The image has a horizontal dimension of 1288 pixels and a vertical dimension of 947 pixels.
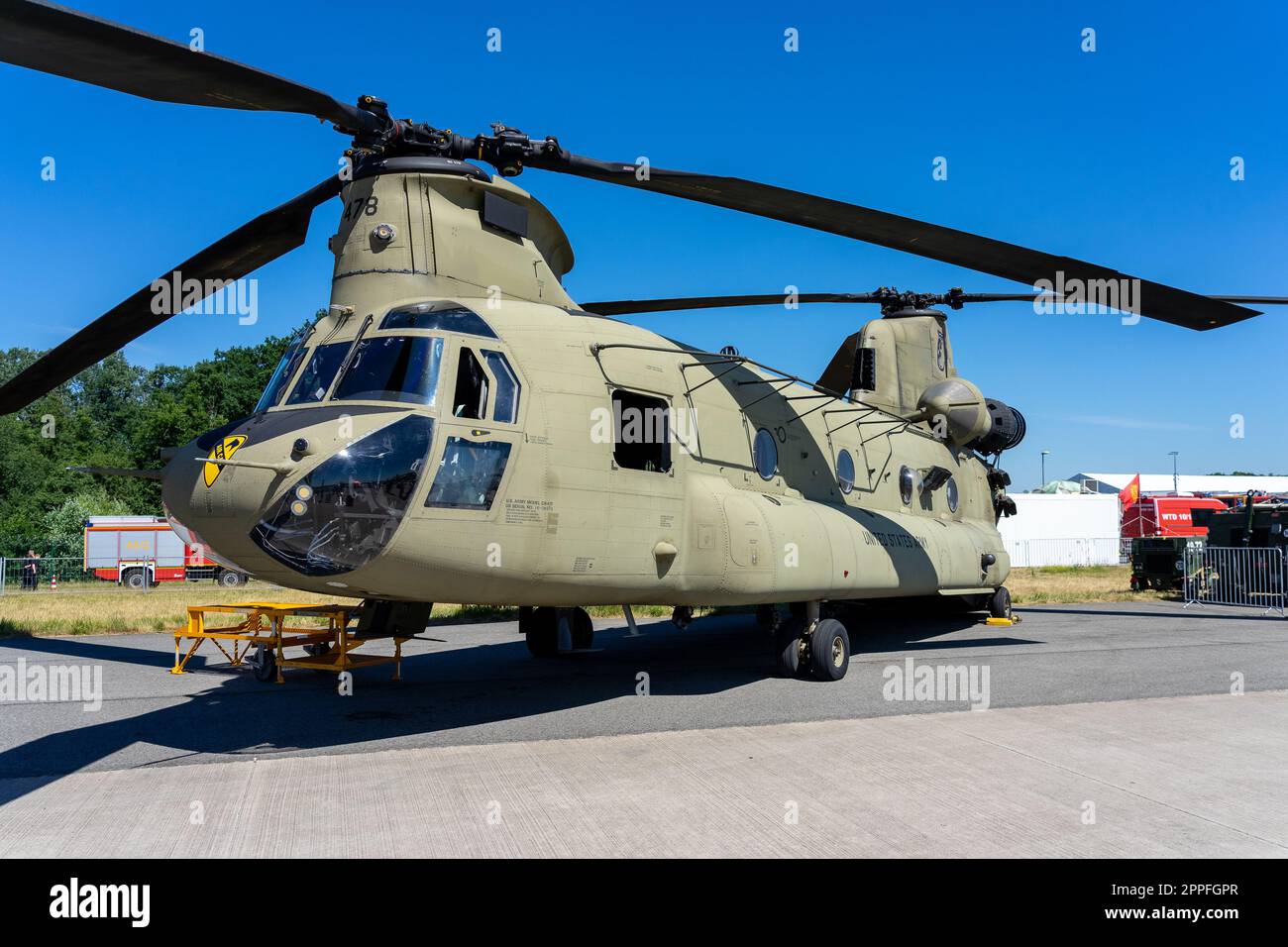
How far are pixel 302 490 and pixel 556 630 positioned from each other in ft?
23.0

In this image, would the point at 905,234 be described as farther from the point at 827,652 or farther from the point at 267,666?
the point at 267,666

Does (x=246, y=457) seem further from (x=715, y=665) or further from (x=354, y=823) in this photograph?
(x=715, y=665)

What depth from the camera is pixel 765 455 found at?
11570 millimetres

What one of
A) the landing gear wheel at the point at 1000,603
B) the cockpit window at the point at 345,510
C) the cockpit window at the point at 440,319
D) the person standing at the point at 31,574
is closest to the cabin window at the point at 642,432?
the cockpit window at the point at 440,319

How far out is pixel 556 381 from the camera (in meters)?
8.76

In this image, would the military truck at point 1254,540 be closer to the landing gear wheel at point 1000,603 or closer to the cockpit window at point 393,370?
the landing gear wheel at point 1000,603

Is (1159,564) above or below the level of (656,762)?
above

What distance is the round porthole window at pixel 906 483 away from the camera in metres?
15.1

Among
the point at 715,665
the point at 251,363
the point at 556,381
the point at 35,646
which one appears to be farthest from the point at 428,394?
the point at 251,363

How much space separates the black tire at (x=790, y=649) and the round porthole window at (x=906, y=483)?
14.3 ft

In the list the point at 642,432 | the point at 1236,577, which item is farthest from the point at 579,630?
the point at 1236,577

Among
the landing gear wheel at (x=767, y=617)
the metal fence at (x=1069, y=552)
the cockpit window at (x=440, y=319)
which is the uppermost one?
the cockpit window at (x=440, y=319)

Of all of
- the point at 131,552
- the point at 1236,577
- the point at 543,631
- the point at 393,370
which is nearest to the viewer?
the point at 393,370

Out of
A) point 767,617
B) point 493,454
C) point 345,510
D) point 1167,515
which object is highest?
point 493,454
